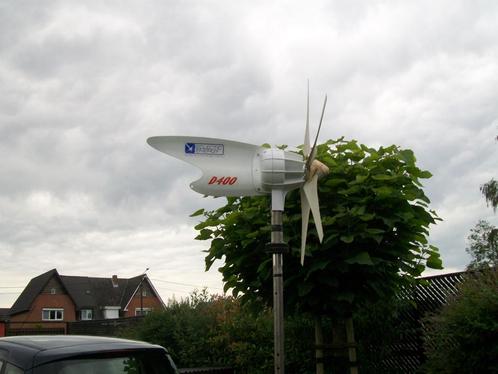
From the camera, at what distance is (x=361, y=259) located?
7.10 meters

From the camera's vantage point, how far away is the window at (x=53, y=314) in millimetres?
58969

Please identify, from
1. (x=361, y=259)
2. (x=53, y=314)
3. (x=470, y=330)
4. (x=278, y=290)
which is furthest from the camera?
(x=53, y=314)

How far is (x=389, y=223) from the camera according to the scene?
7.27 m

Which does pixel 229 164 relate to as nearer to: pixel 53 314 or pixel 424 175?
pixel 424 175

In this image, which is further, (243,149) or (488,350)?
(488,350)

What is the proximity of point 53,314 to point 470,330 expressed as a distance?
57.4 meters

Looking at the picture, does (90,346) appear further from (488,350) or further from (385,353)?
(385,353)

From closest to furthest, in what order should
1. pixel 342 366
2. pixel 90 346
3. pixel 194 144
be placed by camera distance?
pixel 90 346 → pixel 194 144 → pixel 342 366

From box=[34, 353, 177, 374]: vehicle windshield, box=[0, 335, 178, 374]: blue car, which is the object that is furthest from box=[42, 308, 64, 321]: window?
box=[34, 353, 177, 374]: vehicle windshield

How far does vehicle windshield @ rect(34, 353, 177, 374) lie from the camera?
4.76 m

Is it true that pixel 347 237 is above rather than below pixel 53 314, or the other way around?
above

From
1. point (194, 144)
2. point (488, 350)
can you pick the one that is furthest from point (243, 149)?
point (488, 350)

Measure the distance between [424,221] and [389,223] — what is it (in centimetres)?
71

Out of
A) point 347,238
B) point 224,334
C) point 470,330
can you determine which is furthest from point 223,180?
point 224,334
